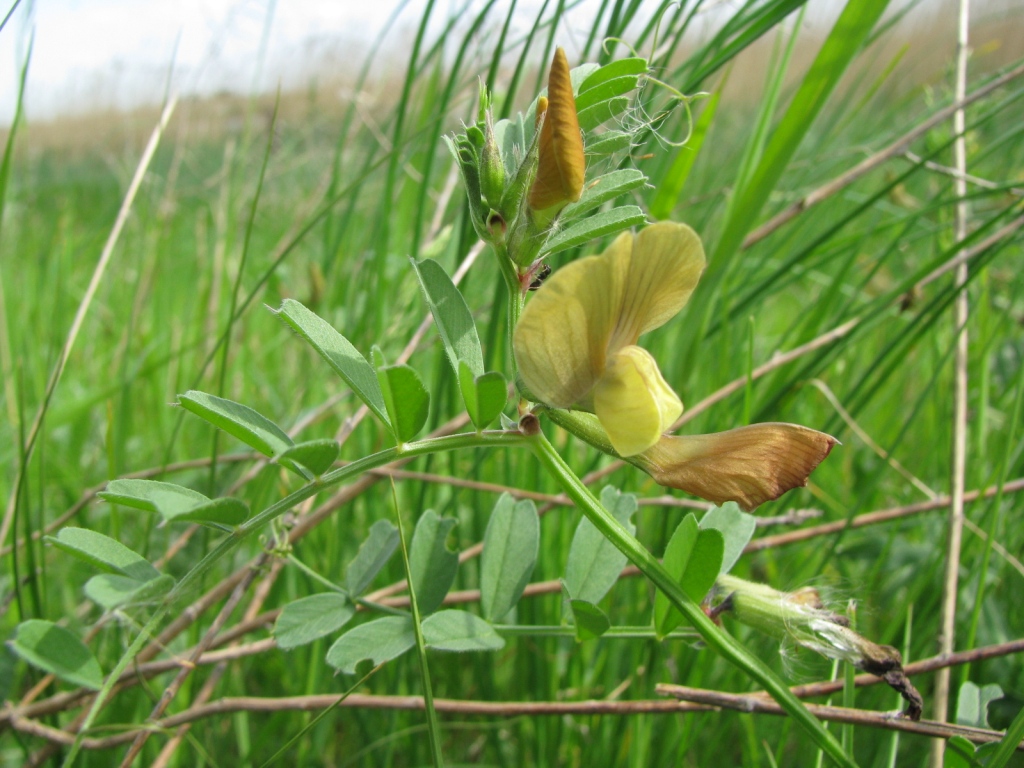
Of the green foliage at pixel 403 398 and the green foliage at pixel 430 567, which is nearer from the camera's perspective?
the green foliage at pixel 403 398

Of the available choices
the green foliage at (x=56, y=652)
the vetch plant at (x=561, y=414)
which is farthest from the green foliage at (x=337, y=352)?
the green foliage at (x=56, y=652)

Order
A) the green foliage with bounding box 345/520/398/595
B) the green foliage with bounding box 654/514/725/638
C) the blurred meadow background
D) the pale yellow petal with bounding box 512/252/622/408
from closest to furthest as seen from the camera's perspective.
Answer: the pale yellow petal with bounding box 512/252/622/408 → the green foliage with bounding box 654/514/725/638 → the green foliage with bounding box 345/520/398/595 → the blurred meadow background

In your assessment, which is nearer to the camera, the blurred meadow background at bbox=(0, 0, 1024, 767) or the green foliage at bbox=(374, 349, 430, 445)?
the green foliage at bbox=(374, 349, 430, 445)

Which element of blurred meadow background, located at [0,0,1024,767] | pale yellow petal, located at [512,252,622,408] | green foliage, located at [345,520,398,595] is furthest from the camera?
blurred meadow background, located at [0,0,1024,767]

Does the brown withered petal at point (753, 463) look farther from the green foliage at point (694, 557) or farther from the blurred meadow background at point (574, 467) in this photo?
the blurred meadow background at point (574, 467)

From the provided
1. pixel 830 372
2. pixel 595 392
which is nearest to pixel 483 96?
pixel 595 392

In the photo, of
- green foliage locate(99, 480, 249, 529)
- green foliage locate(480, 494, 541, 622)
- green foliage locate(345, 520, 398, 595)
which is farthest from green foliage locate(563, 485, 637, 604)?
green foliage locate(99, 480, 249, 529)

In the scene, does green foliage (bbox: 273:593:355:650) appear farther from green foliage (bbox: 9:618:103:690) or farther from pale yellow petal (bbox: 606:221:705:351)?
pale yellow petal (bbox: 606:221:705:351)
